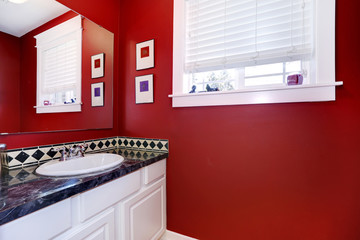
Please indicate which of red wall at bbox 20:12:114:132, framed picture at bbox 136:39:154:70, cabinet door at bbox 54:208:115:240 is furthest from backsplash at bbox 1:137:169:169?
framed picture at bbox 136:39:154:70

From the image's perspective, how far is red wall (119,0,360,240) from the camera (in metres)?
1.00

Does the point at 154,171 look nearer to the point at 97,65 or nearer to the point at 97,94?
the point at 97,94

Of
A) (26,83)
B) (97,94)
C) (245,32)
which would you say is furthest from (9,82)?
(245,32)

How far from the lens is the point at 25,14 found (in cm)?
106

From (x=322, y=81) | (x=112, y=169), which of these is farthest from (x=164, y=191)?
(x=322, y=81)

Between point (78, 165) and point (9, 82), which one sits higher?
point (9, 82)

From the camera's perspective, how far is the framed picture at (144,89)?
61.7 inches

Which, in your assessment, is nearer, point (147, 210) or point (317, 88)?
point (317, 88)

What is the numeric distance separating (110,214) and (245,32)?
5.14ft

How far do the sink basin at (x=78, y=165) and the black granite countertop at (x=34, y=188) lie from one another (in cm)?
3

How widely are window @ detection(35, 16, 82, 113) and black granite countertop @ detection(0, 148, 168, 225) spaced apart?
1.65 feet

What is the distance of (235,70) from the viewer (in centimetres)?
136

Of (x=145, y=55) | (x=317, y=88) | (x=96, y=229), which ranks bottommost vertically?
(x=96, y=229)

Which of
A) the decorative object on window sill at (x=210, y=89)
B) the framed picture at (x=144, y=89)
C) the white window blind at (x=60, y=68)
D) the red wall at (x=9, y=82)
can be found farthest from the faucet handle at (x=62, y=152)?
the decorative object on window sill at (x=210, y=89)
